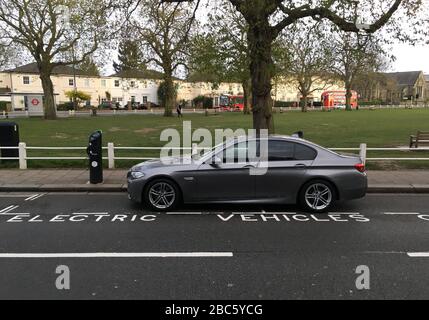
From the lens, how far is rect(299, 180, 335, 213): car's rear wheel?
24.3ft

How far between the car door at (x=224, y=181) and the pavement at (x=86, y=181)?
2.72 metres

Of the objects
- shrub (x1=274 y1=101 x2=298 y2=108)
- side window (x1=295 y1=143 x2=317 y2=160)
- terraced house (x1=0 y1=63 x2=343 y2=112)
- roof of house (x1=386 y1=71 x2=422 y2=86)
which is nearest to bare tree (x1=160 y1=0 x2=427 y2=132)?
side window (x1=295 y1=143 x2=317 y2=160)

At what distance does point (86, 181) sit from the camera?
33.0 ft

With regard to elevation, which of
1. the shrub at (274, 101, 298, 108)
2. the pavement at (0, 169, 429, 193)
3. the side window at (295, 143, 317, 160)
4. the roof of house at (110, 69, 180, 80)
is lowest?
the pavement at (0, 169, 429, 193)

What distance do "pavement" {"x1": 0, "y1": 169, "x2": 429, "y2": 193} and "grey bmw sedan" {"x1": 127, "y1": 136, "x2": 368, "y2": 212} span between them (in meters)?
2.15

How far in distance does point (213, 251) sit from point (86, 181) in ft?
18.7

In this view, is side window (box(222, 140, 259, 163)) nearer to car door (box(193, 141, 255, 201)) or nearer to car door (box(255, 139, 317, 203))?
car door (box(193, 141, 255, 201))

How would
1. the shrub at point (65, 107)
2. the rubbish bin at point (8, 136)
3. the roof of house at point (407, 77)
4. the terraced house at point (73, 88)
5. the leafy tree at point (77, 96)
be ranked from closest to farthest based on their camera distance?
1. the rubbish bin at point (8, 136)
2. the terraced house at point (73, 88)
3. the shrub at point (65, 107)
4. the leafy tree at point (77, 96)
5. the roof of house at point (407, 77)

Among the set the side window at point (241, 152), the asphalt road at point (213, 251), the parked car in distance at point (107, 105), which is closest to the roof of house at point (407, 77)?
the parked car in distance at point (107, 105)

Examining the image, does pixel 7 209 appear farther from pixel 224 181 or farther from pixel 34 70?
pixel 34 70

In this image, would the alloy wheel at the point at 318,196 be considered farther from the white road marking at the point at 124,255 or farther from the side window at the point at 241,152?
the white road marking at the point at 124,255

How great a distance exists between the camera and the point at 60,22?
118 ft

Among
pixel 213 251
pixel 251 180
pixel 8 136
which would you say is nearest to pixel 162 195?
pixel 251 180

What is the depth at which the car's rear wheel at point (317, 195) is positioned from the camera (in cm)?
742
